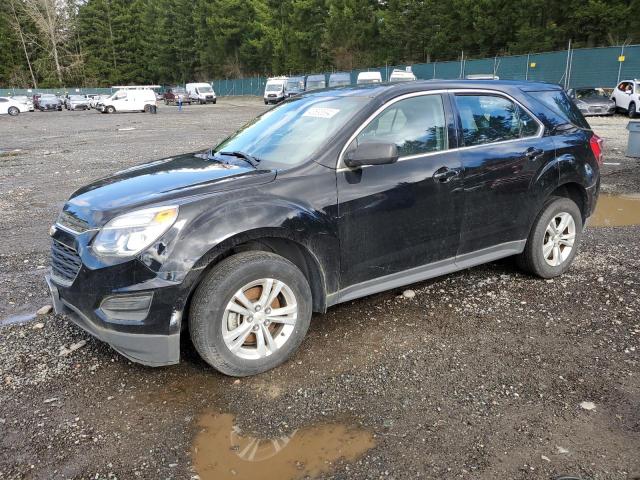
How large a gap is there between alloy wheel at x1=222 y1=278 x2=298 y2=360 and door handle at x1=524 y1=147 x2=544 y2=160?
97.4 inches

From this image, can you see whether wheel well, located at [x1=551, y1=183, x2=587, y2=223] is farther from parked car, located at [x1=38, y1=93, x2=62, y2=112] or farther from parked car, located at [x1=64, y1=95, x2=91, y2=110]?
parked car, located at [x1=38, y1=93, x2=62, y2=112]

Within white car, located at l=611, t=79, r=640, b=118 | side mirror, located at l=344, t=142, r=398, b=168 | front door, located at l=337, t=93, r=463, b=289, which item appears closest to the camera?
side mirror, located at l=344, t=142, r=398, b=168

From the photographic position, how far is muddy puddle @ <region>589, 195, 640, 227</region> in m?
7.02

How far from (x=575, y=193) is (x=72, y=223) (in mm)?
4405

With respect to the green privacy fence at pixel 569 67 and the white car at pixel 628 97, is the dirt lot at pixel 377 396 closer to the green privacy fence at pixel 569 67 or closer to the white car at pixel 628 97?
the white car at pixel 628 97

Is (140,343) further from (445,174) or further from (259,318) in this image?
(445,174)

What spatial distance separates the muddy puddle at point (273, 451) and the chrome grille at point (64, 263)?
4.09 ft

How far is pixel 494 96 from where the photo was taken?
4543 mm

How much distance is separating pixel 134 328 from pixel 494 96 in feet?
11.3

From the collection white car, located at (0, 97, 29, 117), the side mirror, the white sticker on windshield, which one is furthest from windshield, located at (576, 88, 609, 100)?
white car, located at (0, 97, 29, 117)

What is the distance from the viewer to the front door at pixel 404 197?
3.73m

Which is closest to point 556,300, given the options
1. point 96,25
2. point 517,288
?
point 517,288

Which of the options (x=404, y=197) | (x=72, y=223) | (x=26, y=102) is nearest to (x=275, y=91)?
(x=26, y=102)

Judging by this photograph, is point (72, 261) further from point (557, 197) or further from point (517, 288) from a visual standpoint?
point (557, 197)
